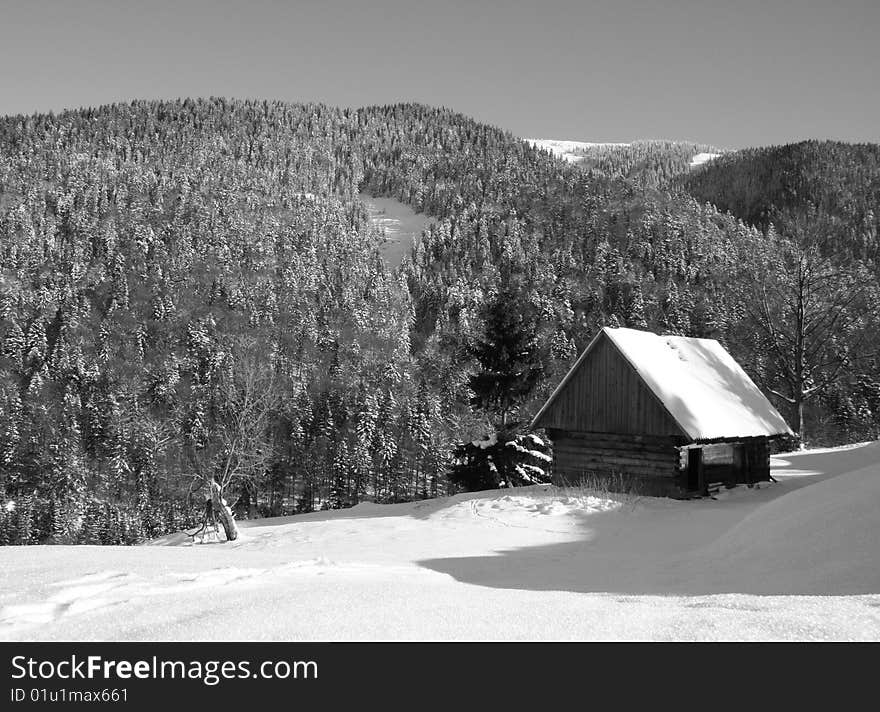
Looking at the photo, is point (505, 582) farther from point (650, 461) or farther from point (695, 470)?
point (695, 470)

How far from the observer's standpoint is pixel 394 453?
3406 inches

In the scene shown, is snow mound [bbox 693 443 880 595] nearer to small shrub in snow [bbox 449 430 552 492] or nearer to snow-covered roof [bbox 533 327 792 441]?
snow-covered roof [bbox 533 327 792 441]

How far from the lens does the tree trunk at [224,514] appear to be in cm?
1984

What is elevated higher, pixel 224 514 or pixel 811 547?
pixel 811 547

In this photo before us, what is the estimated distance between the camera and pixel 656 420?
21609 mm

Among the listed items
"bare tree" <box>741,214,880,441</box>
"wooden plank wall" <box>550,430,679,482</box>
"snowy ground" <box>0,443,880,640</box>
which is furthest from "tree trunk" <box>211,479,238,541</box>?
"bare tree" <box>741,214,880,441</box>

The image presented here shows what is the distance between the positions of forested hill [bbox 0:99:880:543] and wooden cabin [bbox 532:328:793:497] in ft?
16.8

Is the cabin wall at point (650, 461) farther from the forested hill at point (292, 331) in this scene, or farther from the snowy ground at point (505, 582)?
the forested hill at point (292, 331)

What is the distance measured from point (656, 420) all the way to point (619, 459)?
2175 mm

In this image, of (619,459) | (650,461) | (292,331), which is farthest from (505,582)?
(292,331)

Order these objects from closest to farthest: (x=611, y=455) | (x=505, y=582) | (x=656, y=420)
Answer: (x=505, y=582), (x=656, y=420), (x=611, y=455)
